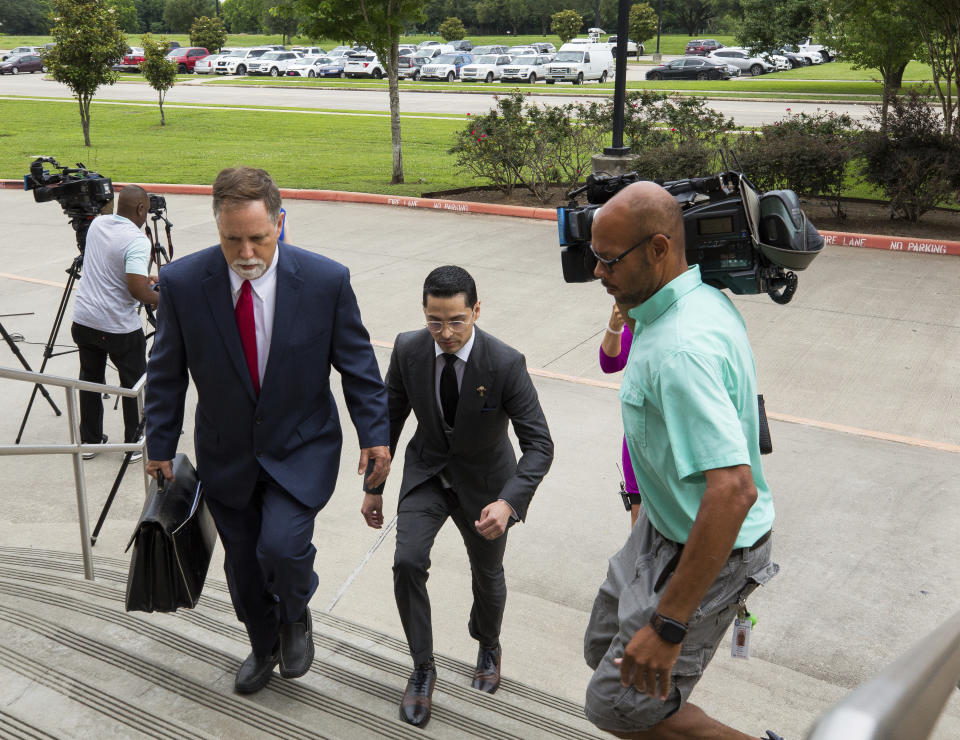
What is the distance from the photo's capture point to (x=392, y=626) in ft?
15.3

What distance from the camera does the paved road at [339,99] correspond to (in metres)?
28.3

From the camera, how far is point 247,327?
3352mm

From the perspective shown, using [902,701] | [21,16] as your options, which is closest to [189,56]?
[21,16]

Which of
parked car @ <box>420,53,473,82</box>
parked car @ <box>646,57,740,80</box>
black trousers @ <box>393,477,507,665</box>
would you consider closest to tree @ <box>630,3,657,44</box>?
parked car @ <box>646,57,740,80</box>

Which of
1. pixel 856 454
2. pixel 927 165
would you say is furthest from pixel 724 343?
pixel 927 165

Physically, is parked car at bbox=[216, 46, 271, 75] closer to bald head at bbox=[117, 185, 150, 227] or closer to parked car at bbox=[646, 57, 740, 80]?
parked car at bbox=[646, 57, 740, 80]

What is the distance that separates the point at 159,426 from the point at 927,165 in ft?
37.3

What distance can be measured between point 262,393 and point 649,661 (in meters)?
1.64

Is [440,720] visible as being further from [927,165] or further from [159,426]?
[927,165]

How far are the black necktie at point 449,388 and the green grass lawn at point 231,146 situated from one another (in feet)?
41.4

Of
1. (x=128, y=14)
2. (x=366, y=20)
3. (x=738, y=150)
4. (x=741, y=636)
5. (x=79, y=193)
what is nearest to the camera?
(x=741, y=636)

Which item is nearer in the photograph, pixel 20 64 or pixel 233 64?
pixel 20 64

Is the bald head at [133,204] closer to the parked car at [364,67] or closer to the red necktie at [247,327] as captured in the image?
the red necktie at [247,327]

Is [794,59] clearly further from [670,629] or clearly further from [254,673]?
[670,629]
